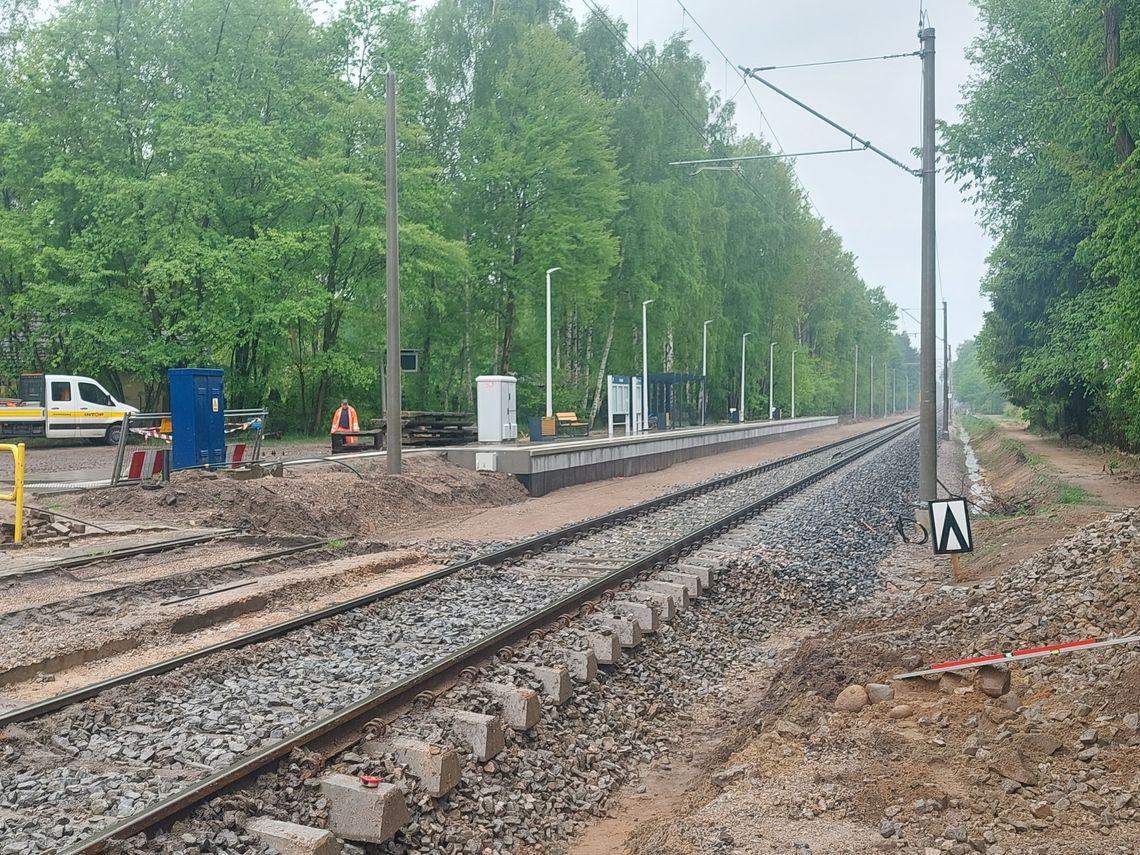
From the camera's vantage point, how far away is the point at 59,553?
10.9 meters

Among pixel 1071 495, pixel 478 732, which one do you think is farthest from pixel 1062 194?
pixel 478 732

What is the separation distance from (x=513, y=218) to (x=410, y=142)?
6.30 m

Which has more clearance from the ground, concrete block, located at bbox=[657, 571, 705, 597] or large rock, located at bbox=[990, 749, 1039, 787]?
large rock, located at bbox=[990, 749, 1039, 787]

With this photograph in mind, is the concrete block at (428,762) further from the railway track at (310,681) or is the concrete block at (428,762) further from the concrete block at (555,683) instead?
the concrete block at (555,683)

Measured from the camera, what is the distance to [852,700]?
245 inches

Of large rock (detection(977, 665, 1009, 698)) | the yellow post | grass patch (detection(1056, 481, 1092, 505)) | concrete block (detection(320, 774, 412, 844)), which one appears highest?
the yellow post

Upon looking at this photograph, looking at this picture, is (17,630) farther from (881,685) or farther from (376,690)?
(881,685)

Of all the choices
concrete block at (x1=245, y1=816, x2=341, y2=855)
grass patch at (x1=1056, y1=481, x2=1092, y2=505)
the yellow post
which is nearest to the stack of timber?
the yellow post

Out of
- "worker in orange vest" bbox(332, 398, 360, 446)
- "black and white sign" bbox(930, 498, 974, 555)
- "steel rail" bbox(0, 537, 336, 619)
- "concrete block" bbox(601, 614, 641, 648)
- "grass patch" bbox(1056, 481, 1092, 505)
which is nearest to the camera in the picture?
"concrete block" bbox(601, 614, 641, 648)

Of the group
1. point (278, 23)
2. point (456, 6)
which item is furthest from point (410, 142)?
point (456, 6)

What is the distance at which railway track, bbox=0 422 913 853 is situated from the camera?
4.65 m

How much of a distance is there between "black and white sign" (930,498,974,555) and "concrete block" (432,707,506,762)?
23.0 ft

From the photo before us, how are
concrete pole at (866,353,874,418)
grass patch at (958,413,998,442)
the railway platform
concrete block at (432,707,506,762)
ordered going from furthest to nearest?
concrete pole at (866,353,874,418), grass patch at (958,413,998,442), the railway platform, concrete block at (432,707,506,762)

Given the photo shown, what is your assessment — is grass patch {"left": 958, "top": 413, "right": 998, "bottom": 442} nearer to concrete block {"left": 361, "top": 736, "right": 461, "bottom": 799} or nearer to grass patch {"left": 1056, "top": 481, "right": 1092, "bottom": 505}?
grass patch {"left": 1056, "top": 481, "right": 1092, "bottom": 505}
